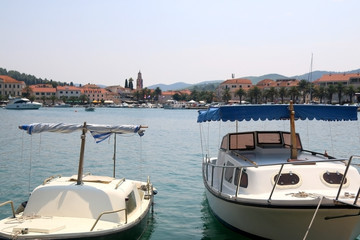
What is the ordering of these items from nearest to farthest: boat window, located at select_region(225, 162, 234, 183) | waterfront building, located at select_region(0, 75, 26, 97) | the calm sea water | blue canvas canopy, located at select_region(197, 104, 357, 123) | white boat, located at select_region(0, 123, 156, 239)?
1. white boat, located at select_region(0, 123, 156, 239)
2. boat window, located at select_region(225, 162, 234, 183)
3. blue canvas canopy, located at select_region(197, 104, 357, 123)
4. the calm sea water
5. waterfront building, located at select_region(0, 75, 26, 97)

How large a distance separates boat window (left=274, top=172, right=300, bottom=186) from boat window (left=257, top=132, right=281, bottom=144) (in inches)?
124

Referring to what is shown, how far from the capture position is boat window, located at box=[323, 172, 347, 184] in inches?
452

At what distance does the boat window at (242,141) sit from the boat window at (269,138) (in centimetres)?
28

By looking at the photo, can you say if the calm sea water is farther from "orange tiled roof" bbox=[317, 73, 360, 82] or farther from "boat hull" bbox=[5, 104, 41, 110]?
"orange tiled roof" bbox=[317, 73, 360, 82]

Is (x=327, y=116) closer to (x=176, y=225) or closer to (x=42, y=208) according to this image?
(x=176, y=225)

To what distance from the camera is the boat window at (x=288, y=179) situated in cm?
1144

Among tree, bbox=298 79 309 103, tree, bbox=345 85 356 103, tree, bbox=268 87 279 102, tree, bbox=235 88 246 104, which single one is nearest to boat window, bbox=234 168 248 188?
tree, bbox=298 79 309 103

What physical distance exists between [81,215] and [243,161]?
17.4 ft

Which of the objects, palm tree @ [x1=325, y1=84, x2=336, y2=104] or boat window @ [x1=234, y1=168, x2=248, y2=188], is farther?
palm tree @ [x1=325, y1=84, x2=336, y2=104]

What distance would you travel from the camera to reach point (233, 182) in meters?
12.7

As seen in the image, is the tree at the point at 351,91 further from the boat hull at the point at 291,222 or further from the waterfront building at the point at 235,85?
the boat hull at the point at 291,222

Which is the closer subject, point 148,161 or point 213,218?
point 213,218

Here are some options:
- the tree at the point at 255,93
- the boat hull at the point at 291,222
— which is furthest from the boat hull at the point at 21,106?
the boat hull at the point at 291,222

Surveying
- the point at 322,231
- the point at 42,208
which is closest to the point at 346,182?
the point at 322,231
